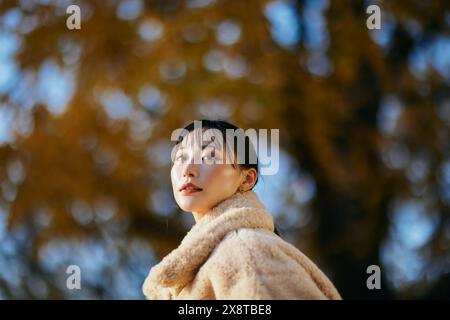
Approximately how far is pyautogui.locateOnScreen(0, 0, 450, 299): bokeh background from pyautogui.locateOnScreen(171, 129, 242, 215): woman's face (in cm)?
146

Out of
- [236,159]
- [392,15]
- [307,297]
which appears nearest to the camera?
[307,297]

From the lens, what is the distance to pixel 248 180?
78 cm

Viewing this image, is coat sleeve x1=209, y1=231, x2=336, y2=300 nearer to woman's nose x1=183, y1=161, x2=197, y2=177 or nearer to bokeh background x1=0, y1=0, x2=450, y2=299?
woman's nose x1=183, y1=161, x2=197, y2=177

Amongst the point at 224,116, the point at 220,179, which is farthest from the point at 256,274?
the point at 224,116

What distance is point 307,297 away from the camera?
66 cm

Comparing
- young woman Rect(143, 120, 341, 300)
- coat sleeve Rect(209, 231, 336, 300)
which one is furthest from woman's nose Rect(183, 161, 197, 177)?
coat sleeve Rect(209, 231, 336, 300)

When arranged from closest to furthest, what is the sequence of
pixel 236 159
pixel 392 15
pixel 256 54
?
1. pixel 236 159
2. pixel 256 54
3. pixel 392 15

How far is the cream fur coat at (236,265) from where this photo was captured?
650 mm

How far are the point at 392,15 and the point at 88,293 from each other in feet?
4.40

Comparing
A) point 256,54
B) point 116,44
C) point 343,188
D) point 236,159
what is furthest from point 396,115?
point 236,159

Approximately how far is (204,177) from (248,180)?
0.18ft

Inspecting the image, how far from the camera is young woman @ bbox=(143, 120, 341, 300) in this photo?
654mm

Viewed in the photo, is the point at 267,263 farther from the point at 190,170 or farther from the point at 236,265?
the point at 190,170

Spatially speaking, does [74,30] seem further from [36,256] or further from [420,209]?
[420,209]
